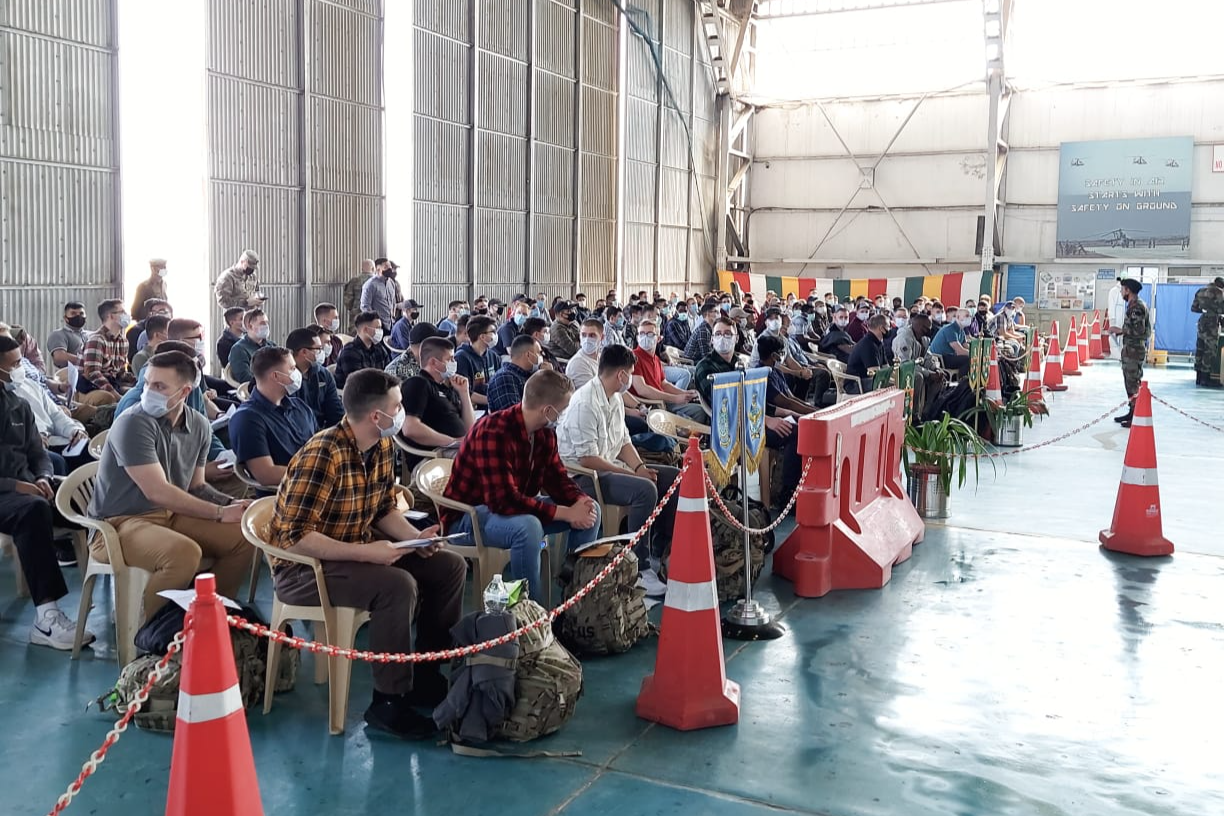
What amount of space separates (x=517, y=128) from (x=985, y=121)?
1350 cm

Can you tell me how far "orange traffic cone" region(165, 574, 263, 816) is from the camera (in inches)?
99.0

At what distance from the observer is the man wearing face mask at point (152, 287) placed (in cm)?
1202

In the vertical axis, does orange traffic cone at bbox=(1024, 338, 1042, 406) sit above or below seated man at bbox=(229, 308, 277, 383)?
below

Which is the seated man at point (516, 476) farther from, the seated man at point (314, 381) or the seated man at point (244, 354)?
the seated man at point (244, 354)

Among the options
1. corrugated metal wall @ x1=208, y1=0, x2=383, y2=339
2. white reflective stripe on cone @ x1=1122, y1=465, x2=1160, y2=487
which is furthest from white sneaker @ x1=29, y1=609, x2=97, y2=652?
corrugated metal wall @ x1=208, y1=0, x2=383, y2=339

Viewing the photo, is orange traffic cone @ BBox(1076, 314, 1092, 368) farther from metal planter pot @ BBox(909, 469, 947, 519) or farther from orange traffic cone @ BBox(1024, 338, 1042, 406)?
metal planter pot @ BBox(909, 469, 947, 519)

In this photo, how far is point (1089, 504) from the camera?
8375 millimetres

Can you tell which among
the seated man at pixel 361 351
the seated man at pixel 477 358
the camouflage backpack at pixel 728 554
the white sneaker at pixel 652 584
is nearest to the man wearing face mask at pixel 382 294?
the seated man at pixel 361 351

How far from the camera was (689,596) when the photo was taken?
13.5 feet

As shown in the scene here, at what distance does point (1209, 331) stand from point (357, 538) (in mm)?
17547

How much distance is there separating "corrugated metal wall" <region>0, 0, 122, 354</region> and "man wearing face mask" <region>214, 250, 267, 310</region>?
1.18 m

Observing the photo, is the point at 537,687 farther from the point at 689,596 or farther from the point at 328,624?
the point at 328,624

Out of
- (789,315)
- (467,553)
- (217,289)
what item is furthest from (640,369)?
(789,315)

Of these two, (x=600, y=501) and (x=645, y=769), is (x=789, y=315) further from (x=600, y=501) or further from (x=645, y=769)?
(x=645, y=769)
